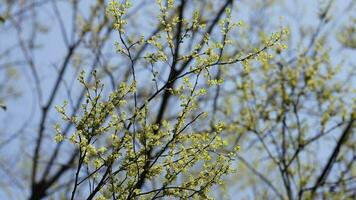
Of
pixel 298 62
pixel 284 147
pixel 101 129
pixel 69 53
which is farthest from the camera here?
pixel 69 53

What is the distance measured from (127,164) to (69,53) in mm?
6525

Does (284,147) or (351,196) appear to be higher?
(284,147)

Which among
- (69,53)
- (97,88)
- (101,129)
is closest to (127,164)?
(101,129)

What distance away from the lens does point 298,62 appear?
7168 mm

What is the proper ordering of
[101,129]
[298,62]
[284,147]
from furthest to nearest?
[298,62] < [284,147] < [101,129]

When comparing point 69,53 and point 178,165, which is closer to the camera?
point 178,165

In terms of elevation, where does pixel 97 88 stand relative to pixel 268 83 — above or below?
below

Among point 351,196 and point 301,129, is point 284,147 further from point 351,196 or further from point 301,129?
point 351,196

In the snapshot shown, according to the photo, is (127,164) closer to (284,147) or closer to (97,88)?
(97,88)

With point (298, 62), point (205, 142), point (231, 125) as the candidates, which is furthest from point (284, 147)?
point (205, 142)

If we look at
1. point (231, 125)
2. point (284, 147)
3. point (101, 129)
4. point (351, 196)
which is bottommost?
point (101, 129)

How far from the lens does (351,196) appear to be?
709 cm

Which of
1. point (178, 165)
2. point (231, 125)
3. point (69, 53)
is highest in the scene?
point (69, 53)

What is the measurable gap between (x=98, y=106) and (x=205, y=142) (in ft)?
2.19
